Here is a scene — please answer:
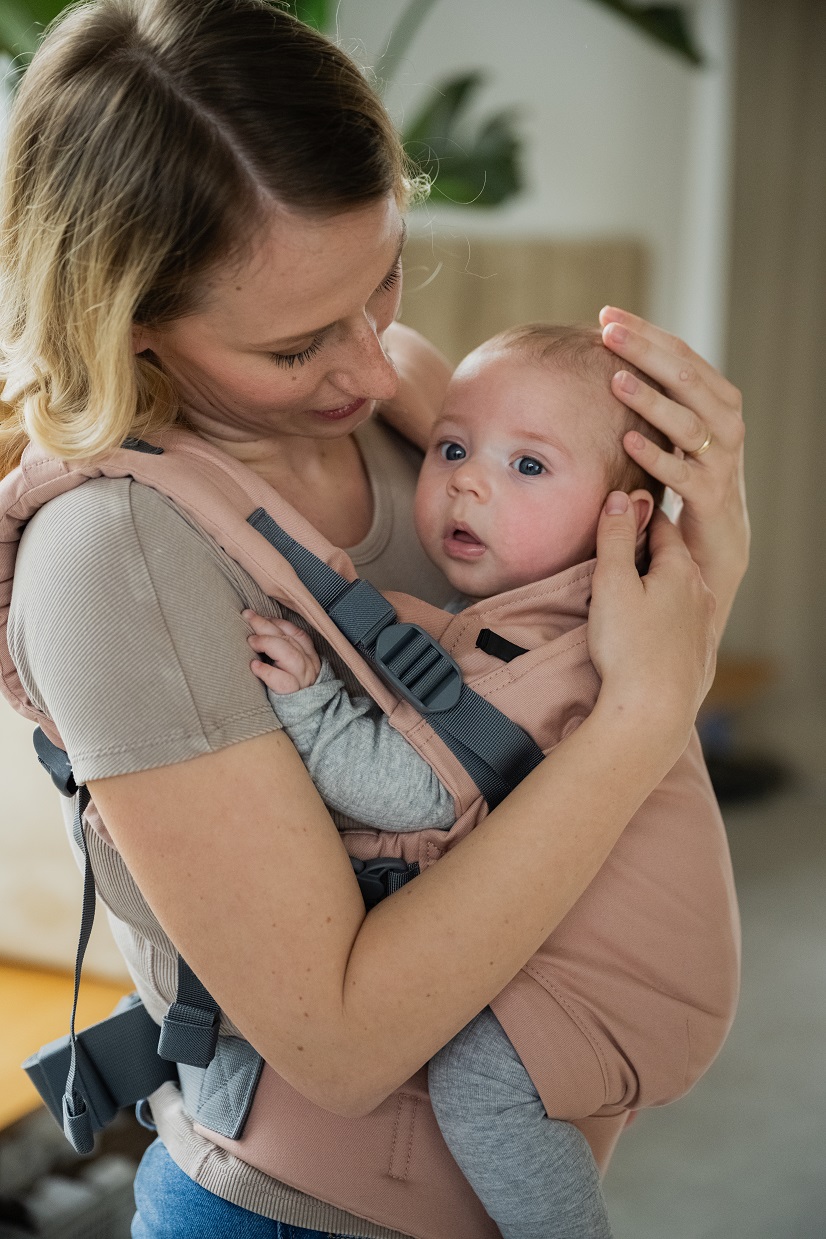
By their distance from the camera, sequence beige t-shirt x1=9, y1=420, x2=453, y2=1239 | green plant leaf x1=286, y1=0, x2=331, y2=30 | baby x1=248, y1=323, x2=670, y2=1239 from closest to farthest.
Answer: beige t-shirt x1=9, y1=420, x2=453, y2=1239 → baby x1=248, y1=323, x2=670, y2=1239 → green plant leaf x1=286, y1=0, x2=331, y2=30

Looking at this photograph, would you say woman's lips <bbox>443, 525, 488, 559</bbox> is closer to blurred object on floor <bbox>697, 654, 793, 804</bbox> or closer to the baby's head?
the baby's head

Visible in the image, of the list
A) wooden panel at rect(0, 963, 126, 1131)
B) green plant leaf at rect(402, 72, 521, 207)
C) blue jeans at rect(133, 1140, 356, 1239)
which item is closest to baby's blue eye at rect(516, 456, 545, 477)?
blue jeans at rect(133, 1140, 356, 1239)

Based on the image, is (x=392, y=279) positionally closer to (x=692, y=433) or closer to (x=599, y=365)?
(x=599, y=365)

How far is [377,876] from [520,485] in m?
0.42

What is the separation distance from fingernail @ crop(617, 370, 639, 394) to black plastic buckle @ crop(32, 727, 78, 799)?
0.64 m

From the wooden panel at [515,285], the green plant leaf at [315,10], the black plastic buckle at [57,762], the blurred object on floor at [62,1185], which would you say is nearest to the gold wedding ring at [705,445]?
the black plastic buckle at [57,762]

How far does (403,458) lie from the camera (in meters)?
1.33

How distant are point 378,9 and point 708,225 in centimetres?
169

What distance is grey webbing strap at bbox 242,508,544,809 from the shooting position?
3.11ft

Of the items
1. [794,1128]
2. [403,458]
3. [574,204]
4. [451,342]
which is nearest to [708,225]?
[574,204]

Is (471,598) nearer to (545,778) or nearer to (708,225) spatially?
(545,778)

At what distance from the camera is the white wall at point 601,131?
4.56 metres

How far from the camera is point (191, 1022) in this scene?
955mm

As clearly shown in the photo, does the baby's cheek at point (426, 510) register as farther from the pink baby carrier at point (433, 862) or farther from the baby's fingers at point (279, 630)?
the baby's fingers at point (279, 630)
